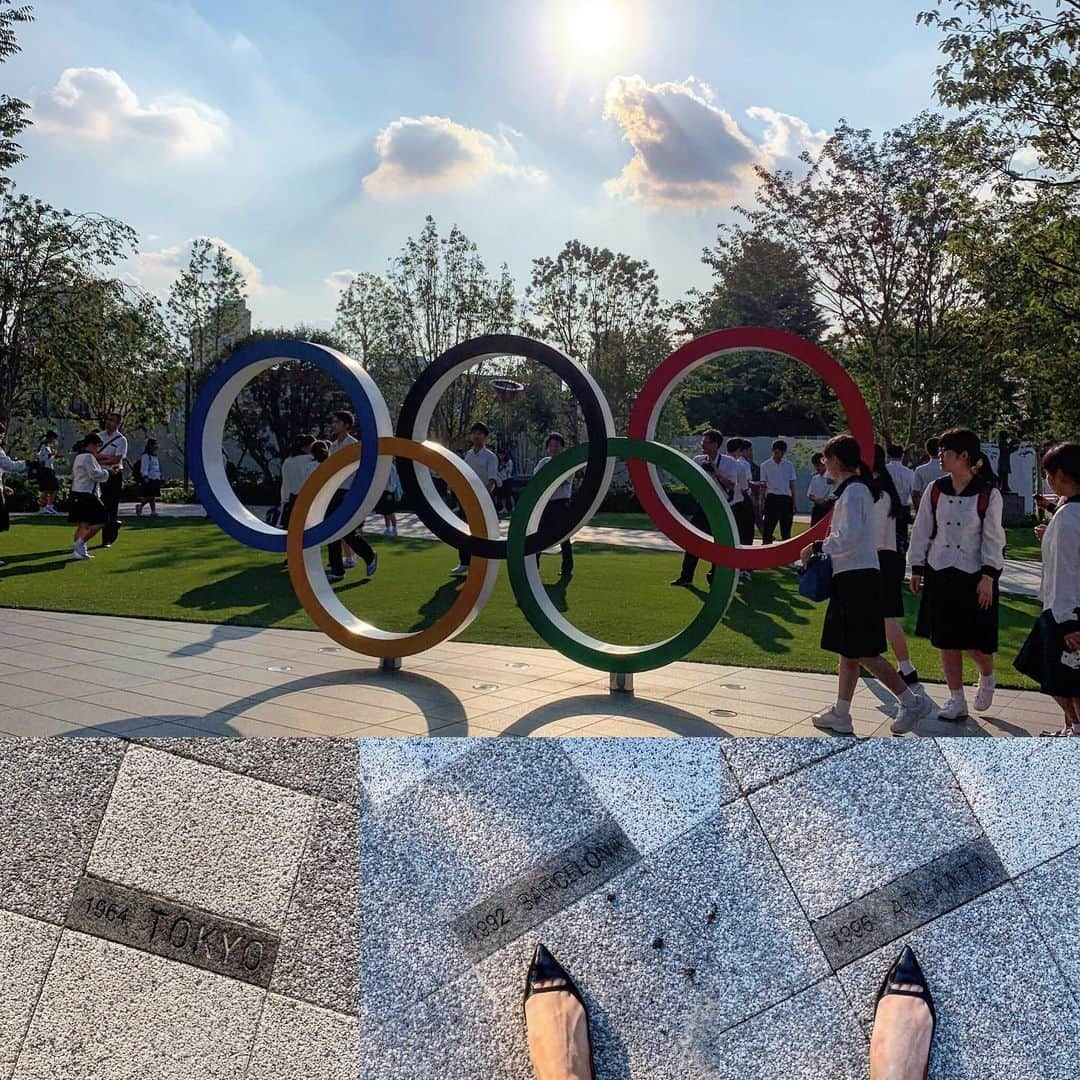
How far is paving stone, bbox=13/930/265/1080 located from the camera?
152 inches

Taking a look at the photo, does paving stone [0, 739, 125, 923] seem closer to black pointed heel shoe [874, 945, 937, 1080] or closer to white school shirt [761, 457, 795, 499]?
black pointed heel shoe [874, 945, 937, 1080]

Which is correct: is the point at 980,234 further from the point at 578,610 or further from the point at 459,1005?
the point at 459,1005

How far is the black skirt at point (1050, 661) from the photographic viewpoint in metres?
5.36

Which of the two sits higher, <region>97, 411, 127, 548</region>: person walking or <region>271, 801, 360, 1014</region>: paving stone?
<region>97, 411, 127, 548</region>: person walking

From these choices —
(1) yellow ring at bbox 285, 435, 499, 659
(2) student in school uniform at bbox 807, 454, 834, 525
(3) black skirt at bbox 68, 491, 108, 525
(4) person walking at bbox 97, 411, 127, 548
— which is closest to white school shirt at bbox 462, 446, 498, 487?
(2) student in school uniform at bbox 807, 454, 834, 525

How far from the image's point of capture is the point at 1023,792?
4.45 metres

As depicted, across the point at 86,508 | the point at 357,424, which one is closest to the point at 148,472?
the point at 86,508

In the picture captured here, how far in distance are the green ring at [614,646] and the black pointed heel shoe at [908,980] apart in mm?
2834

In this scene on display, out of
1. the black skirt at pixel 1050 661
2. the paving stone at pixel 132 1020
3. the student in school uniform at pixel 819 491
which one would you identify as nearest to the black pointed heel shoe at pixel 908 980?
the black skirt at pixel 1050 661

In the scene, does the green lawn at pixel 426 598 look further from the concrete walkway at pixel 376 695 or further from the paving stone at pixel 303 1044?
the paving stone at pixel 303 1044

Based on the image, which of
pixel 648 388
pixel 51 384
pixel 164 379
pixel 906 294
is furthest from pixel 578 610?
→ pixel 164 379

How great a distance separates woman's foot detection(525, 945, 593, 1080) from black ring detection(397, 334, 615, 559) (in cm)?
352

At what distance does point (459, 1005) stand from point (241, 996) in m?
0.82

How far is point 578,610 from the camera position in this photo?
10867 mm
